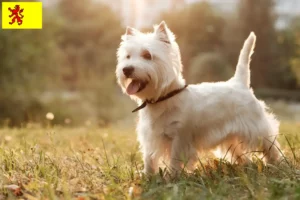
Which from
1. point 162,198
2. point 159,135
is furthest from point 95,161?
point 162,198

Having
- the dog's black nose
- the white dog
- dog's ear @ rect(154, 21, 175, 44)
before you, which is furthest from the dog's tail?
the dog's black nose

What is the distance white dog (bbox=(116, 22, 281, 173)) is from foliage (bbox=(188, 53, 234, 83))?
20.9 m

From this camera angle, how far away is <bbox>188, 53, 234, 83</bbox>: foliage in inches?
984

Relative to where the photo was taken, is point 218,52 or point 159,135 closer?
point 159,135

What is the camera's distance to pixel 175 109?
3549 mm

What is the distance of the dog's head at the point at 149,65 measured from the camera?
3383 mm

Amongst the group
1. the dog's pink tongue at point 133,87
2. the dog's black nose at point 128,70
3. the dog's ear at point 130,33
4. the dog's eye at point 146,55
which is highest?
the dog's ear at point 130,33

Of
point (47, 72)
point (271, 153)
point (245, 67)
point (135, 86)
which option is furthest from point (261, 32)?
point (135, 86)

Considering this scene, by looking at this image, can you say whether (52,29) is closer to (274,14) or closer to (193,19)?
(193,19)

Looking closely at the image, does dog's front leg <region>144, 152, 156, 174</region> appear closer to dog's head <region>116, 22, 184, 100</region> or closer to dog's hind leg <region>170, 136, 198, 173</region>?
dog's hind leg <region>170, 136, 198, 173</region>

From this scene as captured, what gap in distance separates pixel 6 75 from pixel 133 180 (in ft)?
45.9

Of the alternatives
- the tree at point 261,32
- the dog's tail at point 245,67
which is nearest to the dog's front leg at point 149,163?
the dog's tail at point 245,67

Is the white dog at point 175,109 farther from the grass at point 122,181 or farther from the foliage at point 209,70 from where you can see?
the foliage at point 209,70

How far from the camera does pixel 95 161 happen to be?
3.67 m
